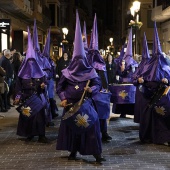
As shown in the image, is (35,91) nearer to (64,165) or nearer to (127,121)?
(64,165)

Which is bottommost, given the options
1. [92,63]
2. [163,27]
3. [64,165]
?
[64,165]

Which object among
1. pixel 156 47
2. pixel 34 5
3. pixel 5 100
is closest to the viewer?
pixel 156 47

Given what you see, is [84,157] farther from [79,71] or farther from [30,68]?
[30,68]

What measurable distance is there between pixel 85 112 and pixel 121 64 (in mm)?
6543

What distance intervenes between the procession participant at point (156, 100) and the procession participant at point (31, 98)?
2252 mm

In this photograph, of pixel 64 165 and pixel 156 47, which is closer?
pixel 64 165

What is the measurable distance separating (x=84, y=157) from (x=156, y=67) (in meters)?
2.56

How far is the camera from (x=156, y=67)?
931cm

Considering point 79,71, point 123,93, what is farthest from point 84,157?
point 123,93

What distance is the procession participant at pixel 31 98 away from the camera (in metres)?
9.68

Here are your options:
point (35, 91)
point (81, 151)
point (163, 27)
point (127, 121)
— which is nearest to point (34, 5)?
point (163, 27)

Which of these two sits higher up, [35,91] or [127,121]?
[35,91]

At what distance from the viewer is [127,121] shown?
1271 centimetres

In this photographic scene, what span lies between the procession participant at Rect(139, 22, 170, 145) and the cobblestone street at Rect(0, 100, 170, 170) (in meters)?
0.26
